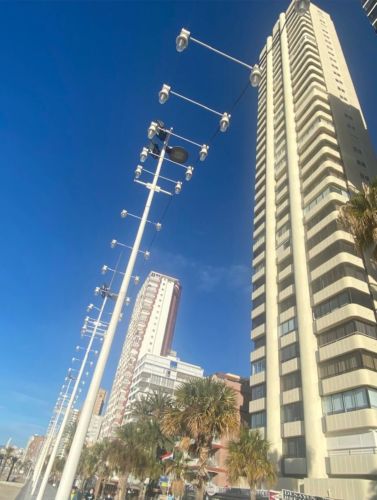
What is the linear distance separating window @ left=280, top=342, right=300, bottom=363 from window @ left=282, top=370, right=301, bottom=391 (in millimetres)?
1799

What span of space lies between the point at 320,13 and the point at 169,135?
88167 millimetres

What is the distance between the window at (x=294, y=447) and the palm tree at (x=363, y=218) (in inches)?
1039

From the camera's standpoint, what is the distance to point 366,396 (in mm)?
29703

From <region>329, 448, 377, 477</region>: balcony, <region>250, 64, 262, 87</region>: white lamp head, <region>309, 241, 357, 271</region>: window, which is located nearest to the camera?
<region>250, 64, 262, 87</region>: white lamp head

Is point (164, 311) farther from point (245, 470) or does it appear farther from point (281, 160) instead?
point (245, 470)

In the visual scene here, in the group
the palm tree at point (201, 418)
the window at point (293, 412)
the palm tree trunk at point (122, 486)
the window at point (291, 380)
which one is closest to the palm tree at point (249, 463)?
the palm tree at point (201, 418)

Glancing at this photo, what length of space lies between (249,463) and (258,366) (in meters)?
21.8

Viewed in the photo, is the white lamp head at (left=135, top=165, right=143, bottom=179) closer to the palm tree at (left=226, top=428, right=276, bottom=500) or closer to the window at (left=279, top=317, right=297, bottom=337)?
the palm tree at (left=226, top=428, right=276, bottom=500)

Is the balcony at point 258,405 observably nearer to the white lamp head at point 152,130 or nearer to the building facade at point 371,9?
the white lamp head at point 152,130

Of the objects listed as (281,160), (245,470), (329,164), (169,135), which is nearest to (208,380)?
(245,470)

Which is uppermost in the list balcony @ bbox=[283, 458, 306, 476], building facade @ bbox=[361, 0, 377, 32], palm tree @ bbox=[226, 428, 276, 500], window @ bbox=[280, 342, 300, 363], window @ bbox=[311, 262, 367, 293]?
building facade @ bbox=[361, 0, 377, 32]

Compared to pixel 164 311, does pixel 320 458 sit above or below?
below

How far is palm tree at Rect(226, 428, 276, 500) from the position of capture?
24.0 m

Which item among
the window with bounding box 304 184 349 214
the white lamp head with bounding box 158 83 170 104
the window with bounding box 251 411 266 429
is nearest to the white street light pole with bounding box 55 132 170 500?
the white lamp head with bounding box 158 83 170 104
